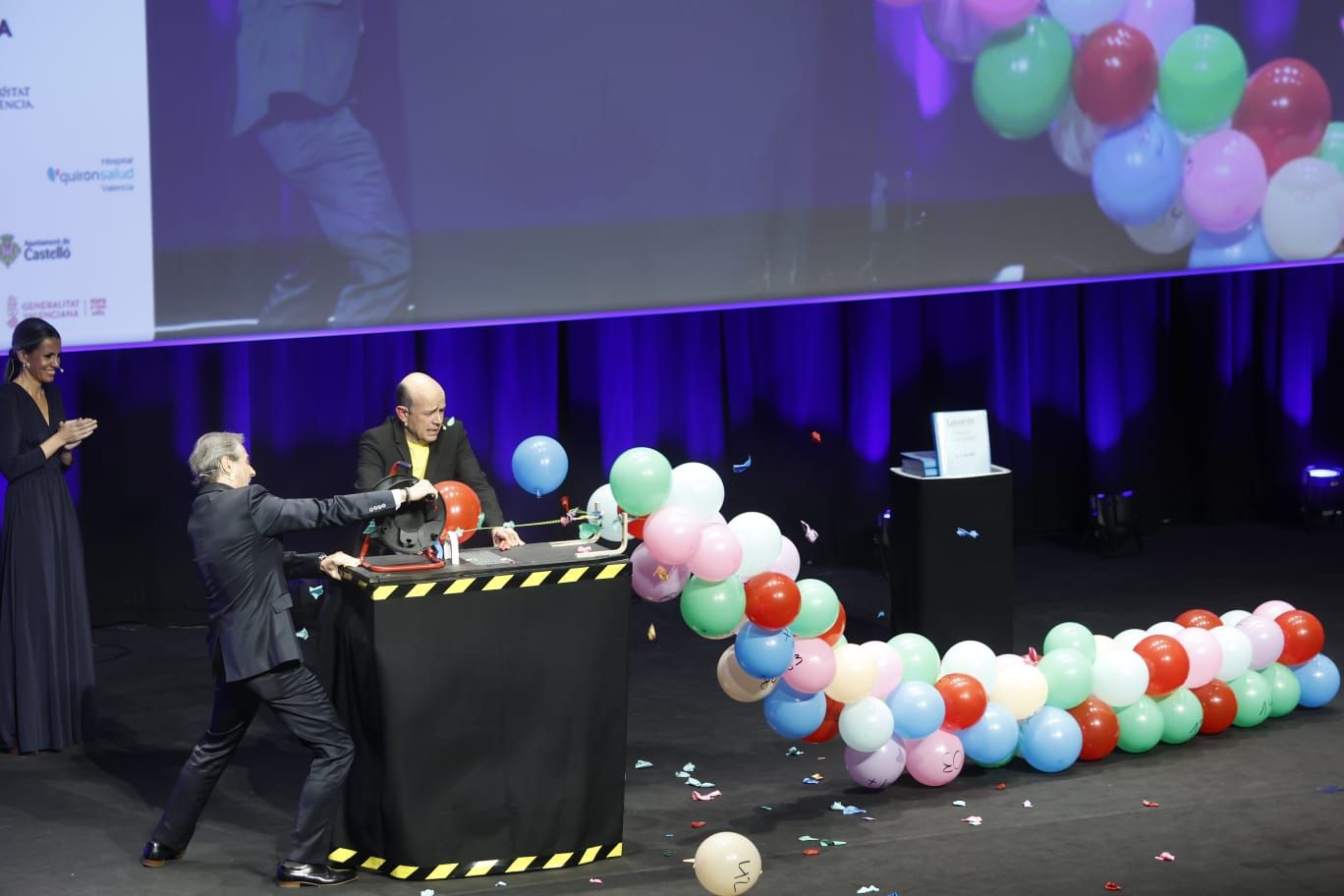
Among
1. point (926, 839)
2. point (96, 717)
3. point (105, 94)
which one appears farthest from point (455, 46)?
point (926, 839)

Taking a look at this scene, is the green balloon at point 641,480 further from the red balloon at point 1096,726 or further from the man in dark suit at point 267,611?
the red balloon at point 1096,726

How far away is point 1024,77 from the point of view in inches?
310

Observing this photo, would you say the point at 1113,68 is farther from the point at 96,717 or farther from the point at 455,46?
the point at 96,717

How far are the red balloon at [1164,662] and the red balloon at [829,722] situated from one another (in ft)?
3.86

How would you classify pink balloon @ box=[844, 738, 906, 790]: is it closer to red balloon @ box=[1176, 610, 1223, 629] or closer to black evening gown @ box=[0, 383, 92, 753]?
red balloon @ box=[1176, 610, 1223, 629]

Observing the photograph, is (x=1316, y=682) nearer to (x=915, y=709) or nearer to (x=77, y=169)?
(x=915, y=709)

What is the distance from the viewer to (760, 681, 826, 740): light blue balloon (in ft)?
18.9

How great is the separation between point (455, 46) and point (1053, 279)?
2.82 m

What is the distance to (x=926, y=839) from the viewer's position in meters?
5.57

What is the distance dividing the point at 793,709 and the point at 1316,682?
2259 millimetres

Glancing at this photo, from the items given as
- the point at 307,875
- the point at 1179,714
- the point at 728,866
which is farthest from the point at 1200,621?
the point at 307,875

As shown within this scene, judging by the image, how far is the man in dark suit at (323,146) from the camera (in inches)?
273

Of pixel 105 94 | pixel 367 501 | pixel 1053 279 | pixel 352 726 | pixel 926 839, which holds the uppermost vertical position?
pixel 105 94

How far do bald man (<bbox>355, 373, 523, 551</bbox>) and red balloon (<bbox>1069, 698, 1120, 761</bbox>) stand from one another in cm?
204
